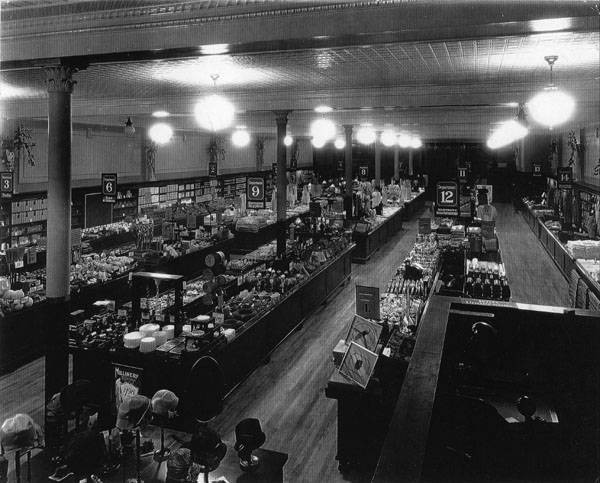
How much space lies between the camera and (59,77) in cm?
582

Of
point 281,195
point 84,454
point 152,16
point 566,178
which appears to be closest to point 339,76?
point 152,16

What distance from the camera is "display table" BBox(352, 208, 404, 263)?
15.7 metres

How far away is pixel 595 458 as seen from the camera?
4465mm

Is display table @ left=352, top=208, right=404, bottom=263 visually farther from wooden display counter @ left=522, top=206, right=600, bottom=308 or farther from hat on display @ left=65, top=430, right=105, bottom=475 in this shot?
hat on display @ left=65, top=430, right=105, bottom=475

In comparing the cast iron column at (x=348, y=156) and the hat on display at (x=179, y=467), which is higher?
the cast iron column at (x=348, y=156)

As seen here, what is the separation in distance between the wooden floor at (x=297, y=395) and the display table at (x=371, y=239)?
11.6 feet

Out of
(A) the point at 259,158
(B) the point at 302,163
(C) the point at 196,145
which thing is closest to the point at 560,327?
(C) the point at 196,145

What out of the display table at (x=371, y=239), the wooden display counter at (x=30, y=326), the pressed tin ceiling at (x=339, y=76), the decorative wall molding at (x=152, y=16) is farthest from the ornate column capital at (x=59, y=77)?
the display table at (x=371, y=239)

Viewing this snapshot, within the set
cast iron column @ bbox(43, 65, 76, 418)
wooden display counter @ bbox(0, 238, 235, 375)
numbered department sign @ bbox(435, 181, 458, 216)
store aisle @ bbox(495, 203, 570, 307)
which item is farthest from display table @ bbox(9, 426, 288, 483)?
store aisle @ bbox(495, 203, 570, 307)

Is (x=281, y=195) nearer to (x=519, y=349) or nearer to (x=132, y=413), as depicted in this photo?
(x=519, y=349)

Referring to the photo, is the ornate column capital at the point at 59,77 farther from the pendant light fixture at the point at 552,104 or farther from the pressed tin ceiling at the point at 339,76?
the pendant light fixture at the point at 552,104

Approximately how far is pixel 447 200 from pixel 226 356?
540cm

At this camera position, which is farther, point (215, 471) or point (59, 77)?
point (59, 77)

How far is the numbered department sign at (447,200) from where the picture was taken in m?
10.3
